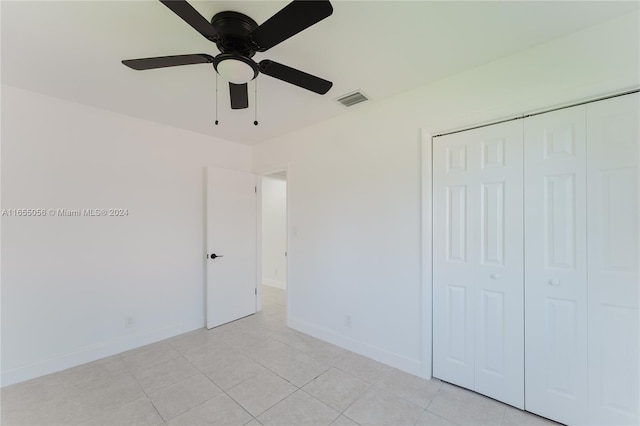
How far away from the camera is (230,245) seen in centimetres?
362

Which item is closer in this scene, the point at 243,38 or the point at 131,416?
the point at 243,38

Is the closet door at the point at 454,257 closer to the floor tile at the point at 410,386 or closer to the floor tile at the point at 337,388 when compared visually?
the floor tile at the point at 410,386

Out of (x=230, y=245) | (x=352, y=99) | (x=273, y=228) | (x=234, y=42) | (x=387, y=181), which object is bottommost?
(x=230, y=245)

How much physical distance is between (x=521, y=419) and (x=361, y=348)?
4.27 feet

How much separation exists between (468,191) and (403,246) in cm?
71

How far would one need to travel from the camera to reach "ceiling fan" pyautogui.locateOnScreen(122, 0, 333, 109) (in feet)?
3.76

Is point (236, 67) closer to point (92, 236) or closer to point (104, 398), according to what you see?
point (92, 236)

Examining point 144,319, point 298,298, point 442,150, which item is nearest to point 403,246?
point 442,150

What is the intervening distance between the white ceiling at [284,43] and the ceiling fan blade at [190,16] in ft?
0.72

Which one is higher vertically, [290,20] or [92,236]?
[290,20]

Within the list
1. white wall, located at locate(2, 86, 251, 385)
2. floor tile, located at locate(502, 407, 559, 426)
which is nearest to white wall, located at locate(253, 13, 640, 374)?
floor tile, located at locate(502, 407, 559, 426)

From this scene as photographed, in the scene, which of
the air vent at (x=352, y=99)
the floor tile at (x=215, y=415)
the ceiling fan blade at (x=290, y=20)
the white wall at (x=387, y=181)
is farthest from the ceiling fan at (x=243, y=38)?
the floor tile at (x=215, y=415)

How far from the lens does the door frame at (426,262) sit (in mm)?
2252

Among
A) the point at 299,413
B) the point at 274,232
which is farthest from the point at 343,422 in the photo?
the point at 274,232
